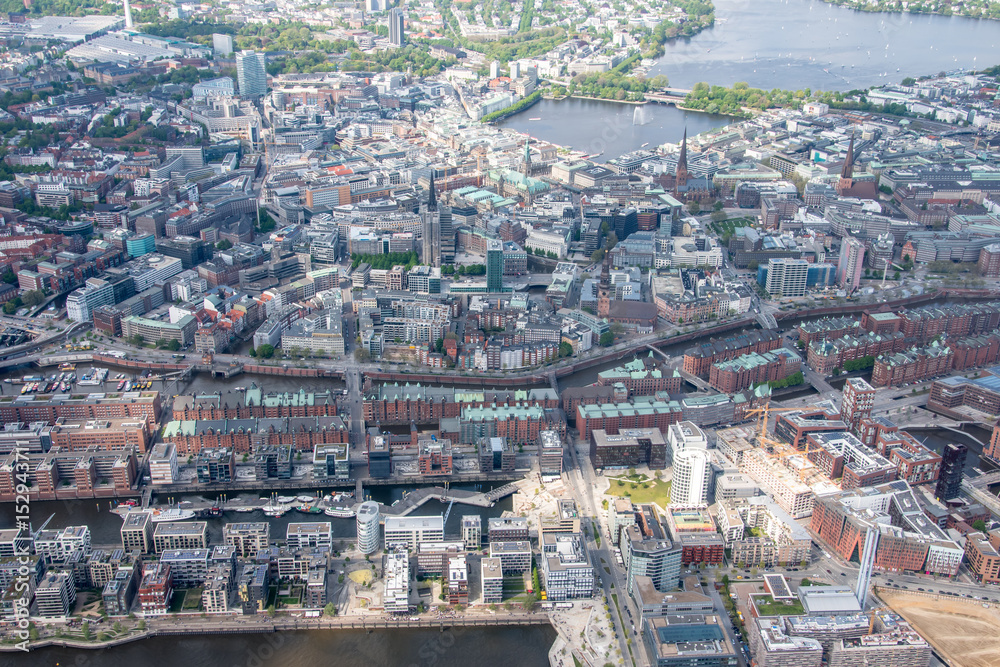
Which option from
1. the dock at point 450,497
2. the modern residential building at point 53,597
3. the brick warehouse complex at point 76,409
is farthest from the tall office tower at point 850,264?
the modern residential building at point 53,597

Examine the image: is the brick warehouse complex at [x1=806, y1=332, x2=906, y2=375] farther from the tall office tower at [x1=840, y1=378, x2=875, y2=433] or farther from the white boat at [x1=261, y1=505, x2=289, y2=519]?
the white boat at [x1=261, y1=505, x2=289, y2=519]

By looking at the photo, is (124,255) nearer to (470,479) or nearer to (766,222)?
(470,479)

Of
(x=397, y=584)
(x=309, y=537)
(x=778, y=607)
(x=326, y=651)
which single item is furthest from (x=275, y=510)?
(x=778, y=607)

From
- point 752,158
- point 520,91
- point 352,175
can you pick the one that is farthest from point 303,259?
point 520,91

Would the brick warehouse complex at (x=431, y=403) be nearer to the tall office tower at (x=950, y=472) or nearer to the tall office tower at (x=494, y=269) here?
the tall office tower at (x=494, y=269)

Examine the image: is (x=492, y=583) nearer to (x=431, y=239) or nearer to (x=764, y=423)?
(x=764, y=423)

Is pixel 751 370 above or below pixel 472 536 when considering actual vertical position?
above
